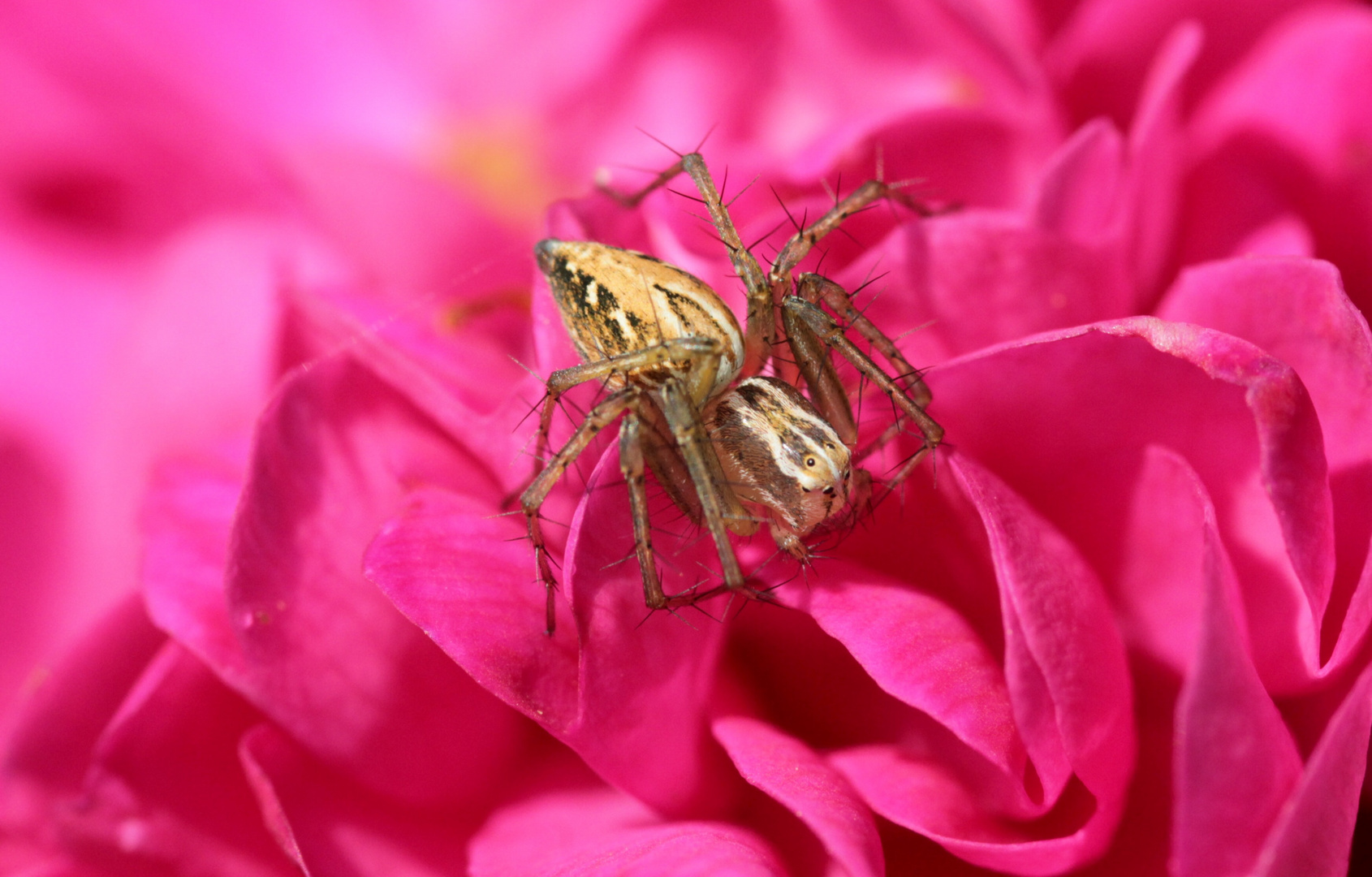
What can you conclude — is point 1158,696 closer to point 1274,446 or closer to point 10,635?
point 1274,446

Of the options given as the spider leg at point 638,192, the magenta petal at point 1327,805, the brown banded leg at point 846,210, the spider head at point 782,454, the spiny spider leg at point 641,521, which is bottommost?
the magenta petal at point 1327,805

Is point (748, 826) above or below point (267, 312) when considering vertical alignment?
below

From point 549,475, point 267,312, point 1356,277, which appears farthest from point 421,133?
point 1356,277

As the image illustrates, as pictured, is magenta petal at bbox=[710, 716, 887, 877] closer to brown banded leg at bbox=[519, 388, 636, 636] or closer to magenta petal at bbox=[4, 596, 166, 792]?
brown banded leg at bbox=[519, 388, 636, 636]

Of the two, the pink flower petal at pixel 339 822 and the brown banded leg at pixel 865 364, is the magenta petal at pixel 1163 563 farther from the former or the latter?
the pink flower petal at pixel 339 822

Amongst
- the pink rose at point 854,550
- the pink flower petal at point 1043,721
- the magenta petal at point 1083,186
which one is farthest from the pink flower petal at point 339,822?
the magenta petal at point 1083,186

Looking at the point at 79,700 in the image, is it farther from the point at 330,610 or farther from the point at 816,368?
the point at 816,368
